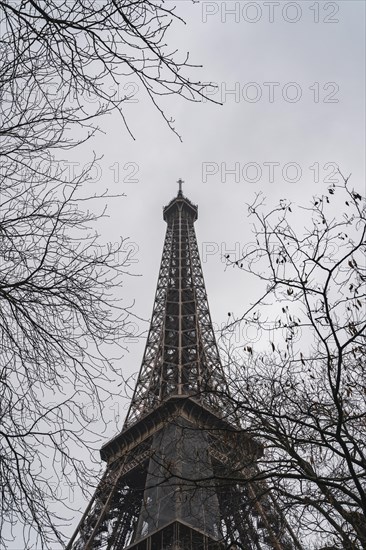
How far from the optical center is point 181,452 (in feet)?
74.0

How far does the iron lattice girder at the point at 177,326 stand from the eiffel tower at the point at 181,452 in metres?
0.10

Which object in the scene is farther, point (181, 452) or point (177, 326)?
point (177, 326)

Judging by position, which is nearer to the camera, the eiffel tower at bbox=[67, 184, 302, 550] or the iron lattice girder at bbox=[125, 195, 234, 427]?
the eiffel tower at bbox=[67, 184, 302, 550]

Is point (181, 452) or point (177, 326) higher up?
point (177, 326)

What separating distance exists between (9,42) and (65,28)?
25.5 inches

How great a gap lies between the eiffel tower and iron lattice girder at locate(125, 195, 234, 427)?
103 mm

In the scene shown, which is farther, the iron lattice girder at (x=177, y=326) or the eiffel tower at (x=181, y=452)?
the iron lattice girder at (x=177, y=326)

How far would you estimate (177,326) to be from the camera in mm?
51406

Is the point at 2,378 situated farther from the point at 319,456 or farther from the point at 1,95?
the point at 319,456

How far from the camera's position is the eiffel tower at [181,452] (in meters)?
8.65

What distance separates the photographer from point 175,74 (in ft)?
17.1

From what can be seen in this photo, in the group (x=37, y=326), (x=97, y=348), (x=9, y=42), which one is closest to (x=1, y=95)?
(x=9, y=42)

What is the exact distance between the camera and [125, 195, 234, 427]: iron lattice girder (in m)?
42.1

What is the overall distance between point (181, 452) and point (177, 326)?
28929mm
